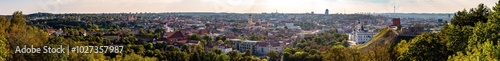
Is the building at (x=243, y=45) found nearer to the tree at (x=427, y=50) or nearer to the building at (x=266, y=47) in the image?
the building at (x=266, y=47)

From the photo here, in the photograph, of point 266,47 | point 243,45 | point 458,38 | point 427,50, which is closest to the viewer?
point 458,38

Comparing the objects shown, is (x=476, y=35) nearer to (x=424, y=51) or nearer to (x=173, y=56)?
(x=424, y=51)

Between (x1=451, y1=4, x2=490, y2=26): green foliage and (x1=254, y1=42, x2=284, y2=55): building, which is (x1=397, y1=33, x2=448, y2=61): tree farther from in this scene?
(x1=254, y1=42, x2=284, y2=55): building

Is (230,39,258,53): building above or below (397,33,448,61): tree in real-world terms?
below

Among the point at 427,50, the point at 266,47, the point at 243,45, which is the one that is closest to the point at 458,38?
the point at 427,50

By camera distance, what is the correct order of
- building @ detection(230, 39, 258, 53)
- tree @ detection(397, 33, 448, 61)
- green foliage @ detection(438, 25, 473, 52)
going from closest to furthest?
green foliage @ detection(438, 25, 473, 52) < tree @ detection(397, 33, 448, 61) < building @ detection(230, 39, 258, 53)

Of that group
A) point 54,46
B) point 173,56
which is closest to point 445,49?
point 54,46

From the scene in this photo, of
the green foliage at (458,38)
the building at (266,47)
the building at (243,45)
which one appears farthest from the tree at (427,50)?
the building at (243,45)

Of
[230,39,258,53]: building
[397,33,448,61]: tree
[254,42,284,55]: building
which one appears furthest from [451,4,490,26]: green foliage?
[230,39,258,53]: building

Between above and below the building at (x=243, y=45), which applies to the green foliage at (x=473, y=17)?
above

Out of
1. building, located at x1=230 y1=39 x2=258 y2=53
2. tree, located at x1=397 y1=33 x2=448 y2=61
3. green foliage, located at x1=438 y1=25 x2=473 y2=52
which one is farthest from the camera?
building, located at x1=230 y1=39 x2=258 y2=53

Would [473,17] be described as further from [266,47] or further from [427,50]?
[266,47]
